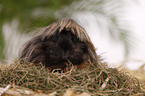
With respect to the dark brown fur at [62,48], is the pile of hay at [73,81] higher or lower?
lower

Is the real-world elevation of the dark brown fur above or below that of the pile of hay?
above

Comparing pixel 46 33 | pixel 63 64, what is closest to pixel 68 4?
pixel 46 33

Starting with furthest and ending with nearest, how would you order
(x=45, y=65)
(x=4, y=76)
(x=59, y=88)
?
(x=45, y=65) → (x=4, y=76) → (x=59, y=88)

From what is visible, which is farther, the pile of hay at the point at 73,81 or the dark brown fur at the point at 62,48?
the dark brown fur at the point at 62,48

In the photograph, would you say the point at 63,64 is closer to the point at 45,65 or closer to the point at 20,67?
the point at 45,65
